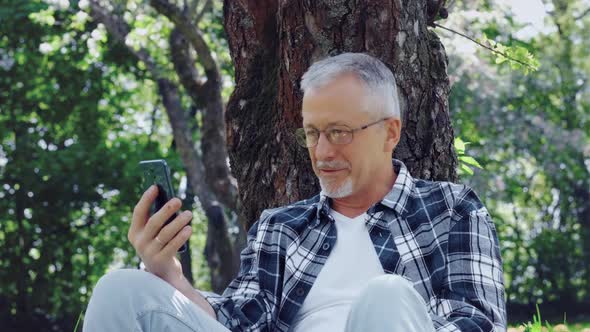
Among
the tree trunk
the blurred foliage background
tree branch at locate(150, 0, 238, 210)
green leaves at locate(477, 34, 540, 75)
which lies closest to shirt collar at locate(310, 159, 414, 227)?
the tree trunk

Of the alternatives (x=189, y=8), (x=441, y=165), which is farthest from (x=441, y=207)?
(x=189, y=8)

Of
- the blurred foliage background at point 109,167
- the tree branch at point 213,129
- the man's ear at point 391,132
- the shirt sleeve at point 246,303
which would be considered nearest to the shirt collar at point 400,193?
the man's ear at point 391,132

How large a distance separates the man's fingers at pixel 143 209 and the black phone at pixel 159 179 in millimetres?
34

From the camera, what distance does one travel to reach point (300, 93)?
385 centimetres

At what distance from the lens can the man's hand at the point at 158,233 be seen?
2771 mm

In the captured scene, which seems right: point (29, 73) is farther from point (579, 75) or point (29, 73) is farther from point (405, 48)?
point (405, 48)

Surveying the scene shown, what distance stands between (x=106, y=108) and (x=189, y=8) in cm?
757

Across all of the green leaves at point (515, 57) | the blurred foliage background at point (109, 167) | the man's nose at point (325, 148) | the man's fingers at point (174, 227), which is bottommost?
the blurred foliage background at point (109, 167)

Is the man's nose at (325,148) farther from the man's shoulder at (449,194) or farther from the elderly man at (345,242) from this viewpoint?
the man's shoulder at (449,194)

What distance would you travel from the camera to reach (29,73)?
16.1 m

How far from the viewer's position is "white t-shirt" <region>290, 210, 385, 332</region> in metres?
2.94

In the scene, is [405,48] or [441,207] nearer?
[441,207]

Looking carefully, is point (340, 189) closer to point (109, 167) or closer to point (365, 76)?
point (365, 76)

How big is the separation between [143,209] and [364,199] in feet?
2.76
